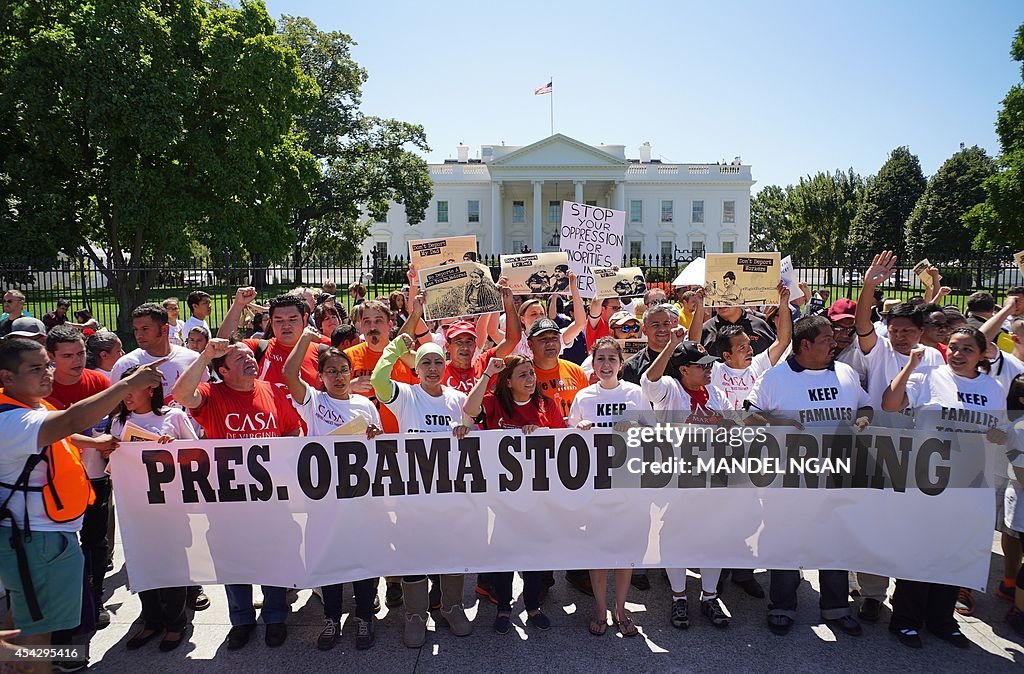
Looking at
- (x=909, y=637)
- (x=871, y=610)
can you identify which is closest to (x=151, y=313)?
(x=871, y=610)

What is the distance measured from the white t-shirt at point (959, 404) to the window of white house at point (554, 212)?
62.9 metres

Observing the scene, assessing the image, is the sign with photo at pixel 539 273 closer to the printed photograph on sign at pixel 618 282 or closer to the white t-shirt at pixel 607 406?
the printed photograph on sign at pixel 618 282

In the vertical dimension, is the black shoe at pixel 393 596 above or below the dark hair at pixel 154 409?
below

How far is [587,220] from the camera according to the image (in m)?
7.73

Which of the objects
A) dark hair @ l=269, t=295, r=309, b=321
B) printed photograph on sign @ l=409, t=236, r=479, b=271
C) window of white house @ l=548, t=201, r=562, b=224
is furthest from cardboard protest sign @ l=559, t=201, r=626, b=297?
window of white house @ l=548, t=201, r=562, b=224

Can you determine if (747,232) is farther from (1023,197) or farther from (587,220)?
(587,220)

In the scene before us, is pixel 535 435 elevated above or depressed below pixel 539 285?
below

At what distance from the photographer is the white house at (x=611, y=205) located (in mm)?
66938

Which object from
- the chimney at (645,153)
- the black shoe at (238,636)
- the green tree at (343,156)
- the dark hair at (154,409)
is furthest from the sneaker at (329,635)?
the chimney at (645,153)

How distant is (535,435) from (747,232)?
69205 mm

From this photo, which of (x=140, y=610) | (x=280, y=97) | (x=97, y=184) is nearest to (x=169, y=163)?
(x=97, y=184)

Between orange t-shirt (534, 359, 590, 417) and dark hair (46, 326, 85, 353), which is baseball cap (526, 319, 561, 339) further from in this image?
dark hair (46, 326, 85, 353)

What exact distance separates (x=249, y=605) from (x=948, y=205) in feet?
160

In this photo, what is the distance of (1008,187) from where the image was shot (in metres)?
26.4
